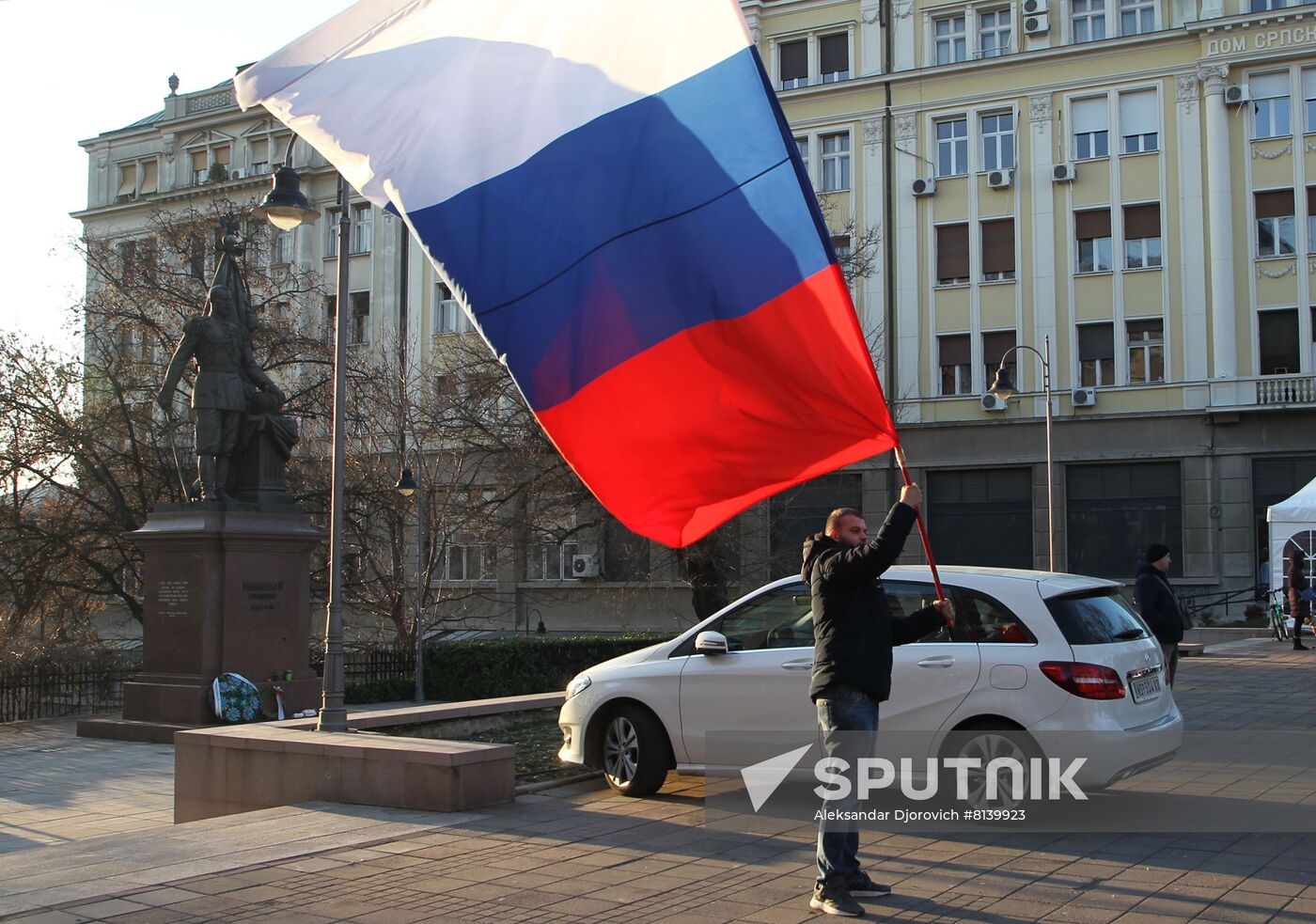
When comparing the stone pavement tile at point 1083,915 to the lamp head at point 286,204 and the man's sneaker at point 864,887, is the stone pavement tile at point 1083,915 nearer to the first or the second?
the man's sneaker at point 864,887

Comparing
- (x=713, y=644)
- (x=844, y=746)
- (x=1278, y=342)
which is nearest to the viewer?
(x=844, y=746)

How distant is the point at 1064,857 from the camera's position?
7434 mm

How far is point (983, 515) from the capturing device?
42031mm

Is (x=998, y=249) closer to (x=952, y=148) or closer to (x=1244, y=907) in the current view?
(x=952, y=148)

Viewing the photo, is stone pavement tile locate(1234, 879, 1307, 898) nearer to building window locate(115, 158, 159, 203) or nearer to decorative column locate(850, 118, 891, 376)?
decorative column locate(850, 118, 891, 376)

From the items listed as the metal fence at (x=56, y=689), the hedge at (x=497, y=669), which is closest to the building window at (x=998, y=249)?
the hedge at (x=497, y=669)

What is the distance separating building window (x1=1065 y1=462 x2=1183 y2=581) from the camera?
39.8m

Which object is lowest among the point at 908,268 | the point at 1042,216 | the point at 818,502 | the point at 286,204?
the point at 818,502

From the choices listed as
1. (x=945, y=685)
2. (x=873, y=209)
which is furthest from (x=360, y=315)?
(x=945, y=685)

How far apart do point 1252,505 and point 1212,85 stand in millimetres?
12441

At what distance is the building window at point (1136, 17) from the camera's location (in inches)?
1623

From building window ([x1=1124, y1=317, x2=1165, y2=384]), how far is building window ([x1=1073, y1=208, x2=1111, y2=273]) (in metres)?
2.11

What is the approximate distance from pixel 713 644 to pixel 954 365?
1370 inches

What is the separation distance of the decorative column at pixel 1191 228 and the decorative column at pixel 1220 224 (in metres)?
0.29
